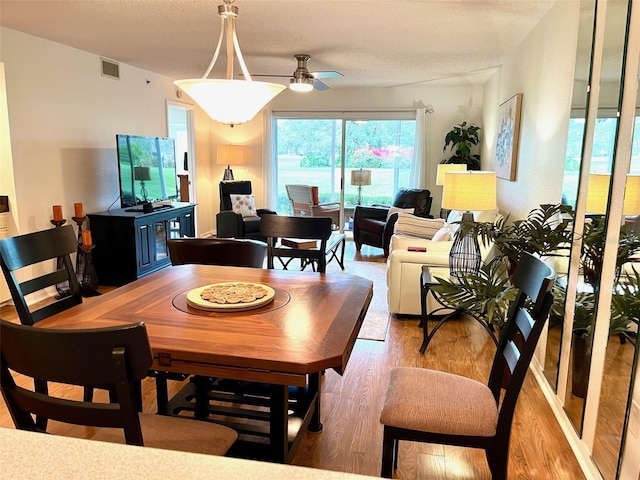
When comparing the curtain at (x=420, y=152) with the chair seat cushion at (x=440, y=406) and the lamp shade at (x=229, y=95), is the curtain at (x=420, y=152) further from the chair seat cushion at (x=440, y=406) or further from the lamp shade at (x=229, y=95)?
the chair seat cushion at (x=440, y=406)

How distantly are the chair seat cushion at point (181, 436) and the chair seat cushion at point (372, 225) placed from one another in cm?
488

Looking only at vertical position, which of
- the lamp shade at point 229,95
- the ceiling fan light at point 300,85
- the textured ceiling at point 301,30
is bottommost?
the lamp shade at point 229,95

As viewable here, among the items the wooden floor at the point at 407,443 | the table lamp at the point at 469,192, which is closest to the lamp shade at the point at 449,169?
the table lamp at the point at 469,192

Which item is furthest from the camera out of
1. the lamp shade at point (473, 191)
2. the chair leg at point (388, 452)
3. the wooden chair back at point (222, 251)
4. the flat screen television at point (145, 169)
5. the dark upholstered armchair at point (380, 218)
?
the dark upholstered armchair at point (380, 218)

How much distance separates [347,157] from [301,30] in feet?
12.8

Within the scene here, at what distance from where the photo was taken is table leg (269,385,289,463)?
1764 mm

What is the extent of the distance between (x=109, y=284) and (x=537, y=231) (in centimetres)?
420

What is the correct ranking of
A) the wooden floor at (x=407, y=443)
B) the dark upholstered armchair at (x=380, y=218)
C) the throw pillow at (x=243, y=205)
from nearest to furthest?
the wooden floor at (x=407, y=443)
the dark upholstered armchair at (x=380, y=218)
the throw pillow at (x=243, y=205)

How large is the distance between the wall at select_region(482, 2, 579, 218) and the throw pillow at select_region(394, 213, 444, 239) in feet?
2.36

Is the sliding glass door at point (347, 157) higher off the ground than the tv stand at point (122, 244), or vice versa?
the sliding glass door at point (347, 157)

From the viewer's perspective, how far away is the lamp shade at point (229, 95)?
1.89 metres

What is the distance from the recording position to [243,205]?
22.3 feet

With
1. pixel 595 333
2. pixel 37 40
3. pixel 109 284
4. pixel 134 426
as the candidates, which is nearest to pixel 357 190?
pixel 109 284

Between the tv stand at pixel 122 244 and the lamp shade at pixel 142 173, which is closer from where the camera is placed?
the tv stand at pixel 122 244
